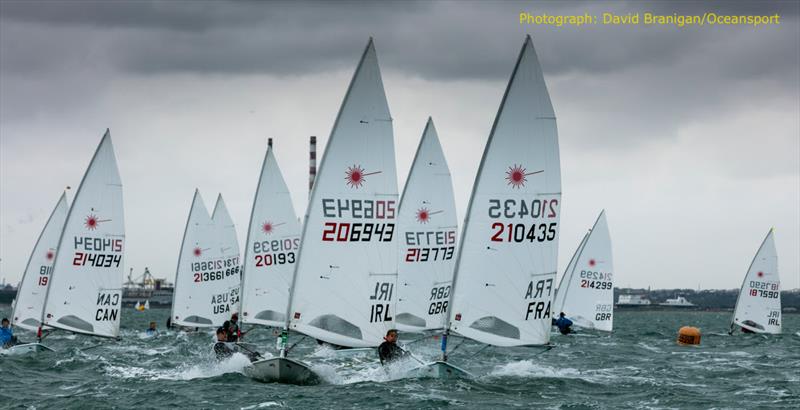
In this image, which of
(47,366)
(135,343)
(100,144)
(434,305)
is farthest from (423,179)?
(135,343)

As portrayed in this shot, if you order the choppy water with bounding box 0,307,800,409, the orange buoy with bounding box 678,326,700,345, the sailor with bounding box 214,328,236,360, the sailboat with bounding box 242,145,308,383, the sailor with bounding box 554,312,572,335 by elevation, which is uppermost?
the sailboat with bounding box 242,145,308,383

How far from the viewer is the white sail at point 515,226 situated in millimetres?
28797

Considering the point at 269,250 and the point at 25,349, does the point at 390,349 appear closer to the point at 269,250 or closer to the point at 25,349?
the point at 25,349

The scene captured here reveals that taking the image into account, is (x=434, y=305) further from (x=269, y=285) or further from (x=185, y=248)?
(x=185, y=248)

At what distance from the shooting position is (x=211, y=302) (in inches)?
2146

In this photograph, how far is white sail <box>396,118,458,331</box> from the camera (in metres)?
42.1

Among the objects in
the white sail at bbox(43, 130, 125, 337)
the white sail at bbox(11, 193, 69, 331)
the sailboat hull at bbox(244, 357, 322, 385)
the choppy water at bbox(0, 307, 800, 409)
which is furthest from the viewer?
the white sail at bbox(11, 193, 69, 331)

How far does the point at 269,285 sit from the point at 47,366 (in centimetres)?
1166

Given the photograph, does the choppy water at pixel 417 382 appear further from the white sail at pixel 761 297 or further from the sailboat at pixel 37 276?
the white sail at pixel 761 297

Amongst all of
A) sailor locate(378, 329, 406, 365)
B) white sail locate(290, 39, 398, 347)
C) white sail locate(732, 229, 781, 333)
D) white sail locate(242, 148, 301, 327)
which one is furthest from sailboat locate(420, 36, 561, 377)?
white sail locate(732, 229, 781, 333)

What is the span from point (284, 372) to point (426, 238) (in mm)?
14054

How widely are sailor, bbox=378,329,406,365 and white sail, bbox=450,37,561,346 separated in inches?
76.0

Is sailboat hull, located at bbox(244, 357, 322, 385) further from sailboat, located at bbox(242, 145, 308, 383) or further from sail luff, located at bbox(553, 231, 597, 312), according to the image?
sail luff, located at bbox(553, 231, 597, 312)

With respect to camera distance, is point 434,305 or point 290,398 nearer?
point 290,398
